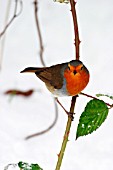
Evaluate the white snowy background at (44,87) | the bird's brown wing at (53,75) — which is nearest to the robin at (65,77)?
the bird's brown wing at (53,75)

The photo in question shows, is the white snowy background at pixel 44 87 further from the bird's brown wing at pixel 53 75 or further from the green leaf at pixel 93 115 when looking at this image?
the green leaf at pixel 93 115

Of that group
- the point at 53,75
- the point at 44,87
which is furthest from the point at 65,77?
the point at 44,87

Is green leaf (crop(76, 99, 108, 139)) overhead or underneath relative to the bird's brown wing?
underneath

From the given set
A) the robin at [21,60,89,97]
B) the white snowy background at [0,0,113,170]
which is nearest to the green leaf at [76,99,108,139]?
the robin at [21,60,89,97]

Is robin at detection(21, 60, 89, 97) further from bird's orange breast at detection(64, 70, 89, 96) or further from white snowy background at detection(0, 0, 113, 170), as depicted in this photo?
white snowy background at detection(0, 0, 113, 170)

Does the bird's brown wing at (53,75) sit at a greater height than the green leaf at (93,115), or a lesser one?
greater

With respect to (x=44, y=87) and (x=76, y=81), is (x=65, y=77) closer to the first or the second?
(x=76, y=81)

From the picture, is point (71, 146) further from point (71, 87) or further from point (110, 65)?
point (71, 87)
